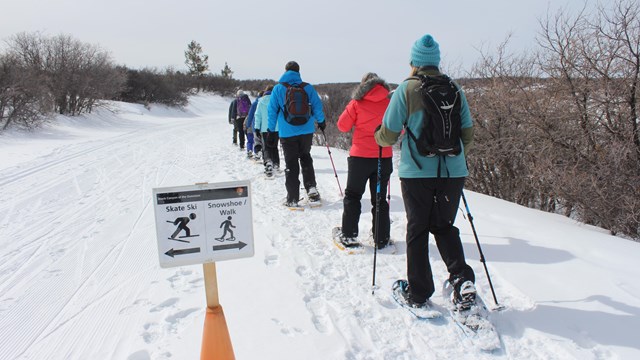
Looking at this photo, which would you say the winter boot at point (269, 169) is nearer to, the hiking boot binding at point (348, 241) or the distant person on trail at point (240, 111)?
the distant person on trail at point (240, 111)

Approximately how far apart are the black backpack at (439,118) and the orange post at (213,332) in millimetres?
1668

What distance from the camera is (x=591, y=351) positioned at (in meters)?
2.64

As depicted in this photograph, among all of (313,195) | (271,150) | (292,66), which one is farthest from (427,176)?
(271,150)

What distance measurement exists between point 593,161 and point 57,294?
24.9 ft

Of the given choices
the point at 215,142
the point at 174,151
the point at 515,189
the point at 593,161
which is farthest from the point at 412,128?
the point at 215,142

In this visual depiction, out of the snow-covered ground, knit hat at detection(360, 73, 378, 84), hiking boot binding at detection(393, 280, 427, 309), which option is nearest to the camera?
the snow-covered ground

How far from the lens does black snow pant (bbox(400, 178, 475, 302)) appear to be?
3041 millimetres

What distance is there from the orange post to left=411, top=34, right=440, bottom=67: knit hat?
2042mm

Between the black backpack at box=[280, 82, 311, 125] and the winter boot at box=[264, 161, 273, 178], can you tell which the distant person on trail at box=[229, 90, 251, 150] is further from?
the black backpack at box=[280, 82, 311, 125]

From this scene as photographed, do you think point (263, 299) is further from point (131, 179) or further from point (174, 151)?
point (174, 151)

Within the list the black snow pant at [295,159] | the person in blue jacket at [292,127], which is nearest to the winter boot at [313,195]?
the black snow pant at [295,159]

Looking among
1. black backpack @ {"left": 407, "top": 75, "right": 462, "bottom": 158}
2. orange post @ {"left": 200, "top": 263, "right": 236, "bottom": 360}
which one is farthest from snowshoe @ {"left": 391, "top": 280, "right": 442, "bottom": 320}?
orange post @ {"left": 200, "top": 263, "right": 236, "bottom": 360}

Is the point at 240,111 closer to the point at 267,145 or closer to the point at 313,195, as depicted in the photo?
the point at 267,145

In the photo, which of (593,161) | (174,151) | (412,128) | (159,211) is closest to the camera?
(159,211)
